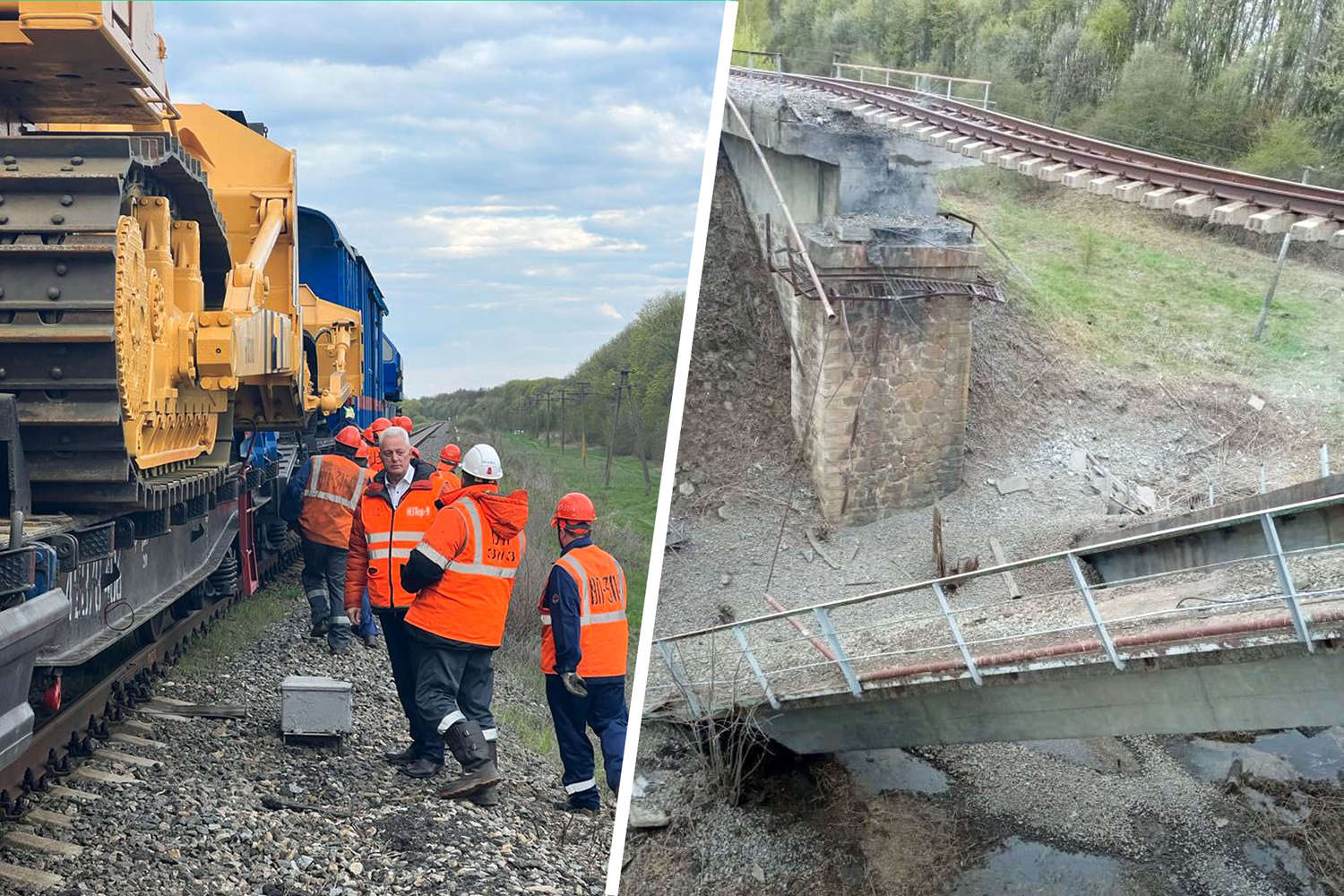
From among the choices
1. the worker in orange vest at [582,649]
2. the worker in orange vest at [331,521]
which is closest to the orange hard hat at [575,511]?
the worker in orange vest at [582,649]

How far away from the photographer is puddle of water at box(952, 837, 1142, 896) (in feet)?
30.3

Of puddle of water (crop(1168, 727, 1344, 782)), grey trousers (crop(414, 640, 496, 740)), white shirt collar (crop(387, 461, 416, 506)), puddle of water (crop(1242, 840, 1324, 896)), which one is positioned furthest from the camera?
puddle of water (crop(1168, 727, 1344, 782))

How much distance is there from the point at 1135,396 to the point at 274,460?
14522mm

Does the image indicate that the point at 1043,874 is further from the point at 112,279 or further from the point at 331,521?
the point at 112,279

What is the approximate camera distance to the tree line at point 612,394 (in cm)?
2123

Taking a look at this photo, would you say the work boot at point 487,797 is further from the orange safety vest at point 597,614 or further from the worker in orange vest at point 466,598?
the orange safety vest at point 597,614

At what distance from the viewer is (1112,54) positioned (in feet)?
84.1

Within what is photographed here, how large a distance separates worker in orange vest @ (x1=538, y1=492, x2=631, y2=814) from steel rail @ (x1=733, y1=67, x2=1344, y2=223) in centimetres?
1007

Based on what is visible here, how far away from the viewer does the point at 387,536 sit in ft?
22.2

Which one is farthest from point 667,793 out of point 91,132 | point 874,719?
point 91,132

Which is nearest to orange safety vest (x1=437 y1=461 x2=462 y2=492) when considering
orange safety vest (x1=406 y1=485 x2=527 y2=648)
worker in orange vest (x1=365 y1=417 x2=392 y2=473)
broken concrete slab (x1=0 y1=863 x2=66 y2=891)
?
orange safety vest (x1=406 y1=485 x2=527 y2=648)

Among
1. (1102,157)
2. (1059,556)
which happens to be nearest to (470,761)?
(1059,556)

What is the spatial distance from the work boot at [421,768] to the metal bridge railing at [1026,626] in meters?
2.81

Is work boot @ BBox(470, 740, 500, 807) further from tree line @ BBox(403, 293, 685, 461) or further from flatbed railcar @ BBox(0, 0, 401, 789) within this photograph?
tree line @ BBox(403, 293, 685, 461)
